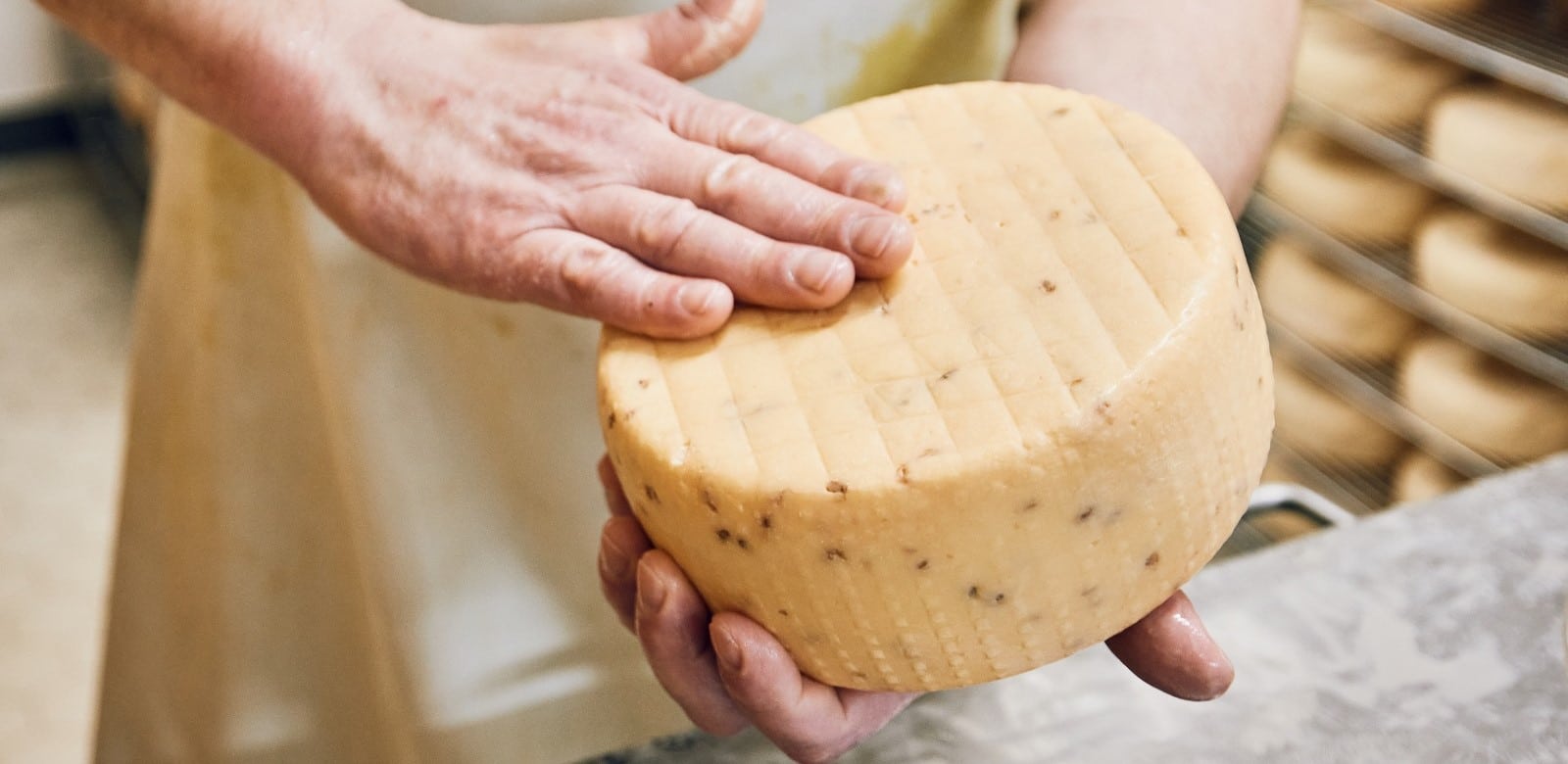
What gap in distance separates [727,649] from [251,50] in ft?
1.91

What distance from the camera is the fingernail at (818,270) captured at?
28.5 inches

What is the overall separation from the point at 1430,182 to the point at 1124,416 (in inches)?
66.2

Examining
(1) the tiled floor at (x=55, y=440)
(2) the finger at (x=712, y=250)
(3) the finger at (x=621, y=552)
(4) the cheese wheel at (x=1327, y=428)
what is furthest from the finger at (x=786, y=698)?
(1) the tiled floor at (x=55, y=440)

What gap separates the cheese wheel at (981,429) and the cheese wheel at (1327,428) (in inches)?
66.0

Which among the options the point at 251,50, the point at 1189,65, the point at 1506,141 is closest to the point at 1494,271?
the point at 1506,141

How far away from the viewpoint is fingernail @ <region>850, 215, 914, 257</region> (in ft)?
2.38

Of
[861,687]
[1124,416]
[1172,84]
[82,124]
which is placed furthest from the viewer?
[82,124]

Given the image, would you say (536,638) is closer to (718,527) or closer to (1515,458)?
(718,527)

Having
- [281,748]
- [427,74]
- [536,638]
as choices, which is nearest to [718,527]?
[427,74]

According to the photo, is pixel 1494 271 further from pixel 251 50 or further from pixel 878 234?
pixel 251 50

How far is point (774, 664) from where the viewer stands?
73 centimetres

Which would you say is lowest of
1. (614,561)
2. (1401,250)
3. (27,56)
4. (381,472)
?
(27,56)

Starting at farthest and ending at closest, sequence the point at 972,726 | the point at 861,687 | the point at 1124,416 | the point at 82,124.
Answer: the point at 82,124 < the point at 972,726 < the point at 861,687 < the point at 1124,416

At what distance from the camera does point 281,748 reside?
1.37 m
